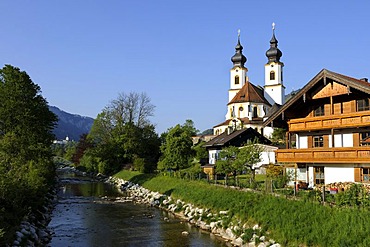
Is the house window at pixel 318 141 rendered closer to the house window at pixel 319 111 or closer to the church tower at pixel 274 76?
the house window at pixel 319 111

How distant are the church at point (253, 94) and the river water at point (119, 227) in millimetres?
47260

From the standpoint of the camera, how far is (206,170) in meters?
39.4

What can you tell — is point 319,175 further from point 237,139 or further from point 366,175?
point 237,139

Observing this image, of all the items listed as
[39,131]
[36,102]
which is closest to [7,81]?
[36,102]

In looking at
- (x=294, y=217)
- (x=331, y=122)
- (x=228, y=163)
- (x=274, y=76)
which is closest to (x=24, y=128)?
(x=228, y=163)

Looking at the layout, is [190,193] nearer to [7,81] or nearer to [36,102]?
[36,102]

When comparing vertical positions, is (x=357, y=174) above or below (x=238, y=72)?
below

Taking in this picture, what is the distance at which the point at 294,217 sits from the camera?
55.0ft

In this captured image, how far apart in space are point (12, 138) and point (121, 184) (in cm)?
2366

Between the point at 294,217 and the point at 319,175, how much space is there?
1063 centimetres

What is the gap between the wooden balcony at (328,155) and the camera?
2230cm

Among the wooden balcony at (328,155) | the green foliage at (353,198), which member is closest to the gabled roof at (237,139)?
the wooden balcony at (328,155)

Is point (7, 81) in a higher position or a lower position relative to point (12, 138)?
higher

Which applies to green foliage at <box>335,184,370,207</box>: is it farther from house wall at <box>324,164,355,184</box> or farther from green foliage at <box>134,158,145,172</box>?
green foliage at <box>134,158,145,172</box>
